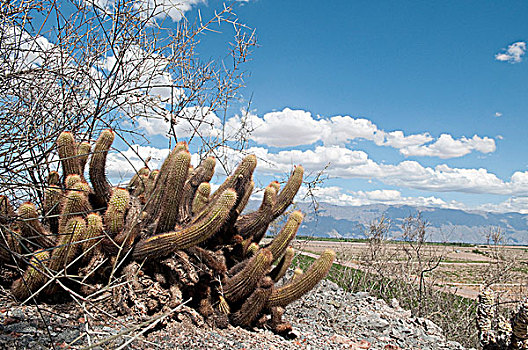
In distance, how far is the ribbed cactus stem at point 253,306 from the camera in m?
4.72

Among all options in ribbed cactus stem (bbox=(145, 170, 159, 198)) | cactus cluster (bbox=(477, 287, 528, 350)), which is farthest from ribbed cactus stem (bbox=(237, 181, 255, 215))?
cactus cluster (bbox=(477, 287, 528, 350))

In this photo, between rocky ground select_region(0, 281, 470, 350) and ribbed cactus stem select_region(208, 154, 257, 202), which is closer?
rocky ground select_region(0, 281, 470, 350)

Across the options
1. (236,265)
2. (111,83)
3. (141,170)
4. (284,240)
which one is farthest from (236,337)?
(111,83)

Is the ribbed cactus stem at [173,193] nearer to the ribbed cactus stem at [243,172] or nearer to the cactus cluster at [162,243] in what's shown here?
the cactus cluster at [162,243]

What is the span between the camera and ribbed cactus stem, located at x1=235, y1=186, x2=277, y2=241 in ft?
17.6

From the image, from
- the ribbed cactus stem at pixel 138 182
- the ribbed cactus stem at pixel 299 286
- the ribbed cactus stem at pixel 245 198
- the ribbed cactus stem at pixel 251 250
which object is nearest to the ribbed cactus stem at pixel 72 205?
the ribbed cactus stem at pixel 138 182

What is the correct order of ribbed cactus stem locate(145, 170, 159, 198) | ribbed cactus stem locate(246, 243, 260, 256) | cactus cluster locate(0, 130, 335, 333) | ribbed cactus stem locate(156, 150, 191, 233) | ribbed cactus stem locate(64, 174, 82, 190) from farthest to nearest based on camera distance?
ribbed cactus stem locate(246, 243, 260, 256) → ribbed cactus stem locate(145, 170, 159, 198) → ribbed cactus stem locate(156, 150, 191, 233) → ribbed cactus stem locate(64, 174, 82, 190) → cactus cluster locate(0, 130, 335, 333)

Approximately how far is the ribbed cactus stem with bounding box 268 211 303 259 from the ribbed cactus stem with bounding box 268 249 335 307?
1.55 feet

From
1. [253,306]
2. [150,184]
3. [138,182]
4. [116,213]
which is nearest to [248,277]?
[253,306]

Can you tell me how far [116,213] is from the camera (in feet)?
13.7

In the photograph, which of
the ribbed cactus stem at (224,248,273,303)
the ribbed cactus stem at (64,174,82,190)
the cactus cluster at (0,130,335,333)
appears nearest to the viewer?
the cactus cluster at (0,130,335,333)

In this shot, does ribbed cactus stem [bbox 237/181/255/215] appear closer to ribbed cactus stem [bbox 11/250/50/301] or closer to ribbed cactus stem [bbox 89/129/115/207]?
ribbed cactus stem [bbox 89/129/115/207]

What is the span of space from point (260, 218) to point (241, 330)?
1.39m

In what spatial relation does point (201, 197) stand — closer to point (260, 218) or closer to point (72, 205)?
point (260, 218)
